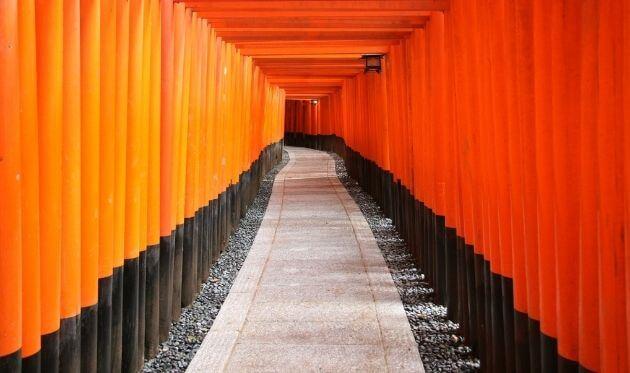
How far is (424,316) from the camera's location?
6.34m

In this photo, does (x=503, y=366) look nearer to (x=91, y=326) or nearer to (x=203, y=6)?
(x=91, y=326)

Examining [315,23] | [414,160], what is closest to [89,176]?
[315,23]

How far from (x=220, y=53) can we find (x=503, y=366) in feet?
20.4

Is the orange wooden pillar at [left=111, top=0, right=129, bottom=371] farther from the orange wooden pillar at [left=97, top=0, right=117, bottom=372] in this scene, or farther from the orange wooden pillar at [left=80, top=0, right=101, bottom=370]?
the orange wooden pillar at [left=80, top=0, right=101, bottom=370]

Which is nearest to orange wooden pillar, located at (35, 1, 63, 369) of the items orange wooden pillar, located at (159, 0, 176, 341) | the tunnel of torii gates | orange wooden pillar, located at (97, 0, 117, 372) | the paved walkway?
the tunnel of torii gates

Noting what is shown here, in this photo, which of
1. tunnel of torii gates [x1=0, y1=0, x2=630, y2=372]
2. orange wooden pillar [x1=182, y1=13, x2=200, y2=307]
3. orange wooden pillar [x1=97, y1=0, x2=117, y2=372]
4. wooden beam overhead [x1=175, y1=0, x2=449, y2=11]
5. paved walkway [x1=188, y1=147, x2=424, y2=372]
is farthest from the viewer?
orange wooden pillar [x1=182, y1=13, x2=200, y2=307]

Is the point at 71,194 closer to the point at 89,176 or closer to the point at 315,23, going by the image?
the point at 89,176

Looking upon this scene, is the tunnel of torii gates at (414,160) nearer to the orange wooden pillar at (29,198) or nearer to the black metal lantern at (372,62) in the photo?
the orange wooden pillar at (29,198)

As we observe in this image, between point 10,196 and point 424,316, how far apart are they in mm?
4489

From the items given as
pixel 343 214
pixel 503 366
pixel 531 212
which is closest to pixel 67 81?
pixel 531 212

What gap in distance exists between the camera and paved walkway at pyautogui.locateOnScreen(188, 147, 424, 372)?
5105mm

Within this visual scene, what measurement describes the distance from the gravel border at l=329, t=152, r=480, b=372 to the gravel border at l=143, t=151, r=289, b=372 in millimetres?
1921

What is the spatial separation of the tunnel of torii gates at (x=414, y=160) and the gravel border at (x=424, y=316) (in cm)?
19

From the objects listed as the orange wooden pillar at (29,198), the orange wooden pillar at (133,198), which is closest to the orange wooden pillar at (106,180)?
the orange wooden pillar at (133,198)
